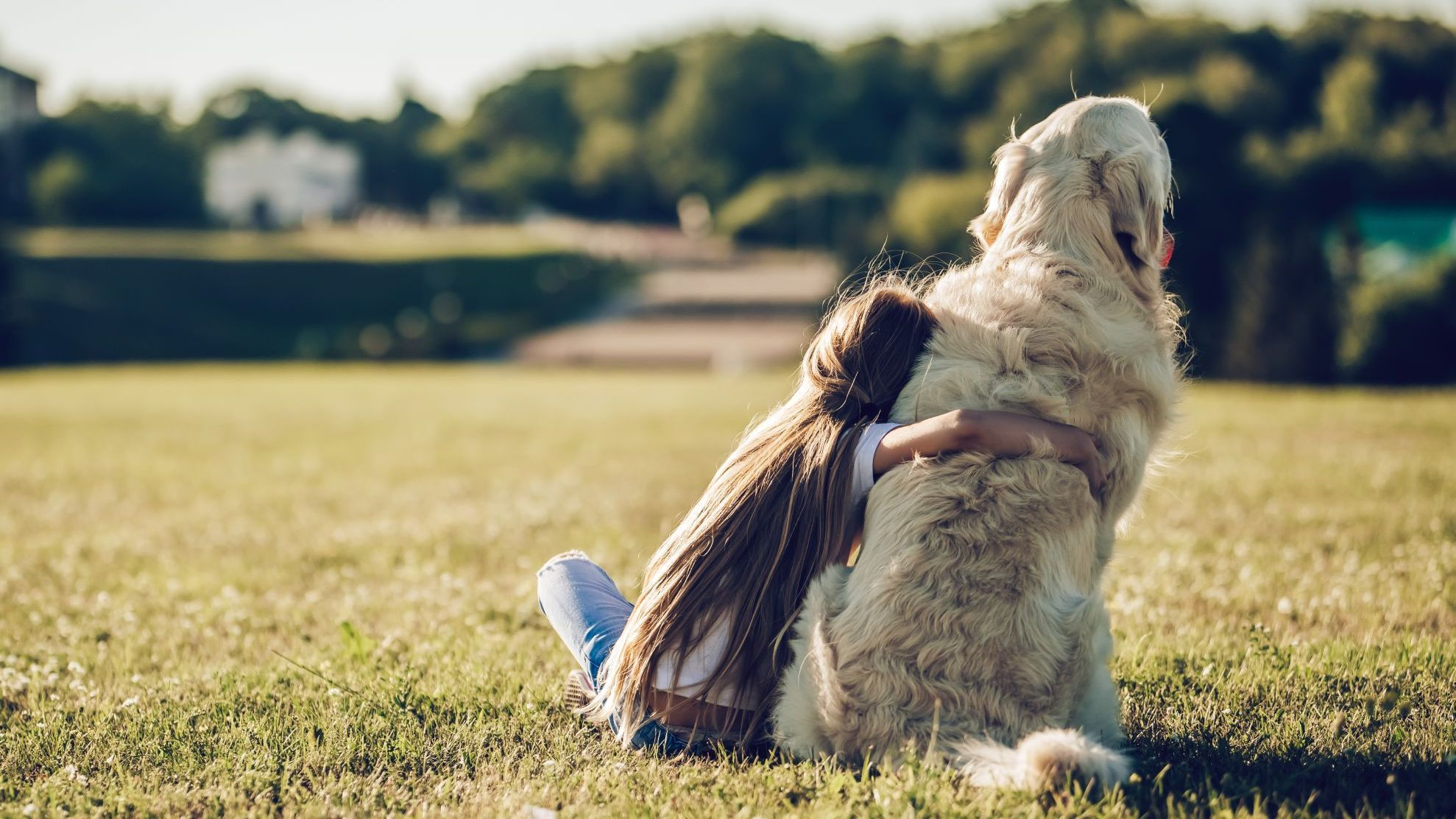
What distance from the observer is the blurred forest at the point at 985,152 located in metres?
22.0

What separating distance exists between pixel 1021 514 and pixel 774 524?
73cm

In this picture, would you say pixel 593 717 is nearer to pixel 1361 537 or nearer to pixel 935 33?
pixel 1361 537

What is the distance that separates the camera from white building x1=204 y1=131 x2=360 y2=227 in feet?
239

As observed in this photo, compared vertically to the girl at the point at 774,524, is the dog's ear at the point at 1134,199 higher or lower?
higher

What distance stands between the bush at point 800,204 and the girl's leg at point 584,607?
143 feet

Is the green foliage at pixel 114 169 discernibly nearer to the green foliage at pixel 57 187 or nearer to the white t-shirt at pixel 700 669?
the green foliage at pixel 57 187

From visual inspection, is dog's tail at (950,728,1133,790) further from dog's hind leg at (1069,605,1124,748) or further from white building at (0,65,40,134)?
white building at (0,65,40,134)

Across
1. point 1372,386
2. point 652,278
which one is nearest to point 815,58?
point 652,278

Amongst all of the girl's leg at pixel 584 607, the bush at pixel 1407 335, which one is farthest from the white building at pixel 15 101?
the girl's leg at pixel 584 607

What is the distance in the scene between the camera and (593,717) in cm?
380

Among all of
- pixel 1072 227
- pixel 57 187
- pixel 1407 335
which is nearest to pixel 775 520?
pixel 1072 227

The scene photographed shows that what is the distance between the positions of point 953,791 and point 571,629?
1504 millimetres

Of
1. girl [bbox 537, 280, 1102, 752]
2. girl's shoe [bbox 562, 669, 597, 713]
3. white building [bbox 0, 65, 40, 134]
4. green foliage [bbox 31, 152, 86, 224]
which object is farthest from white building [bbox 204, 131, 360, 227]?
girl [bbox 537, 280, 1102, 752]

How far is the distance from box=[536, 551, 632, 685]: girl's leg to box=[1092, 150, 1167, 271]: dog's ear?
2.06 metres
